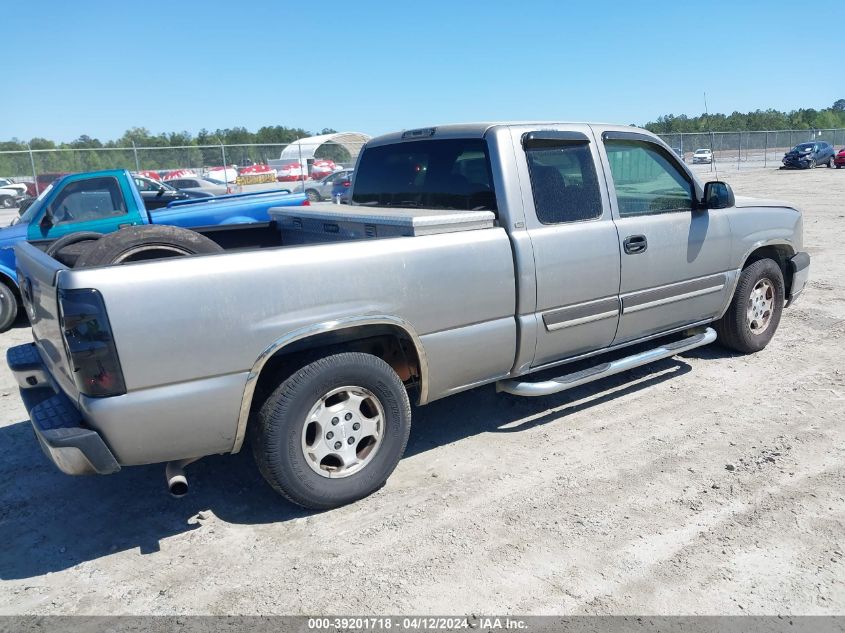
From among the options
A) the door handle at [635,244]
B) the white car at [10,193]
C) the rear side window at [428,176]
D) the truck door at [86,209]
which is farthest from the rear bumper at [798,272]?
the white car at [10,193]

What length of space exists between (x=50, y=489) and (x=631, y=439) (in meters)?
3.61

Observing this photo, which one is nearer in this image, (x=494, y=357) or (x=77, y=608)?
(x=77, y=608)

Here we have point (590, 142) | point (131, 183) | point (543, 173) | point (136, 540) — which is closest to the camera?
point (136, 540)

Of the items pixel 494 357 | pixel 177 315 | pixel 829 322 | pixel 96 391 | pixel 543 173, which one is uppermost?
pixel 543 173

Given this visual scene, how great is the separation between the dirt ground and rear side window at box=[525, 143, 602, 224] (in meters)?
1.45

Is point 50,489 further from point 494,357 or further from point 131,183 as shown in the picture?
point 131,183

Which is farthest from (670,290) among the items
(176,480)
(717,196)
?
(176,480)

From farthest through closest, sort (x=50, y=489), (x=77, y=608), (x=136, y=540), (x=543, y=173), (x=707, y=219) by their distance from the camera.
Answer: (x=707, y=219)
(x=543, y=173)
(x=50, y=489)
(x=136, y=540)
(x=77, y=608)

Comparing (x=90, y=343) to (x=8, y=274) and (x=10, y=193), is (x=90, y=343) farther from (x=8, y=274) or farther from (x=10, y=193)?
(x=10, y=193)

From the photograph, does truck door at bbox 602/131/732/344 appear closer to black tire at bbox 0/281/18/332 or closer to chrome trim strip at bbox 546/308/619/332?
chrome trim strip at bbox 546/308/619/332

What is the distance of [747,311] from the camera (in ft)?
19.1

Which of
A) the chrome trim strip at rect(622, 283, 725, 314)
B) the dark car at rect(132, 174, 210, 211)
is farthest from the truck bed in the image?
the dark car at rect(132, 174, 210, 211)

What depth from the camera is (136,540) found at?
348 cm

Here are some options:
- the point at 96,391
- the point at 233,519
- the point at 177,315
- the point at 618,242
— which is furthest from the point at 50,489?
the point at 618,242
